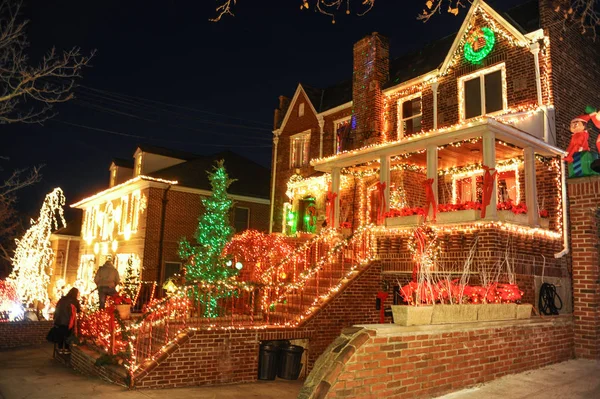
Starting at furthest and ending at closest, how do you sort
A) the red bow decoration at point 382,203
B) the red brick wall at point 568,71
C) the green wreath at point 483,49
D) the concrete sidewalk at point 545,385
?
the green wreath at point 483,49 < the red bow decoration at point 382,203 < the red brick wall at point 568,71 < the concrete sidewalk at point 545,385

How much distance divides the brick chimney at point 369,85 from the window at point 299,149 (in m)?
3.87

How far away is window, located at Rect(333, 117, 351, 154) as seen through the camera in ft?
63.9

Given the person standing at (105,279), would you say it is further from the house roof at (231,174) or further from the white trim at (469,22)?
the white trim at (469,22)

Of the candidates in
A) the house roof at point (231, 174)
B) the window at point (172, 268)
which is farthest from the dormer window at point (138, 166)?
the window at point (172, 268)

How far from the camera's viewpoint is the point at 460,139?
39.9 ft

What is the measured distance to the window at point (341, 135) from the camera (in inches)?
766

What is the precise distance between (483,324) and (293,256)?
6.87 m

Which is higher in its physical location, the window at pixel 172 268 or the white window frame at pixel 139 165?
the white window frame at pixel 139 165

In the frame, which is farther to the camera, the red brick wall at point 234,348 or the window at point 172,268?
the window at point 172,268

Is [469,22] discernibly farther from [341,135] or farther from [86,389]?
[86,389]

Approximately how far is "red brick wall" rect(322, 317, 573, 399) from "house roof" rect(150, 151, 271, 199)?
19.8 meters

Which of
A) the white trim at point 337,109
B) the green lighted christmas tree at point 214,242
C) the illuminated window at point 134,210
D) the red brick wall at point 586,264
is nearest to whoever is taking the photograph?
the red brick wall at point 586,264

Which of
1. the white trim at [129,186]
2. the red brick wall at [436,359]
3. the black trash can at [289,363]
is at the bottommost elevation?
the black trash can at [289,363]

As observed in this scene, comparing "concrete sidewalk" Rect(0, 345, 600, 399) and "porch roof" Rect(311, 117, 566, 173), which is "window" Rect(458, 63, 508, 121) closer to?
"porch roof" Rect(311, 117, 566, 173)
